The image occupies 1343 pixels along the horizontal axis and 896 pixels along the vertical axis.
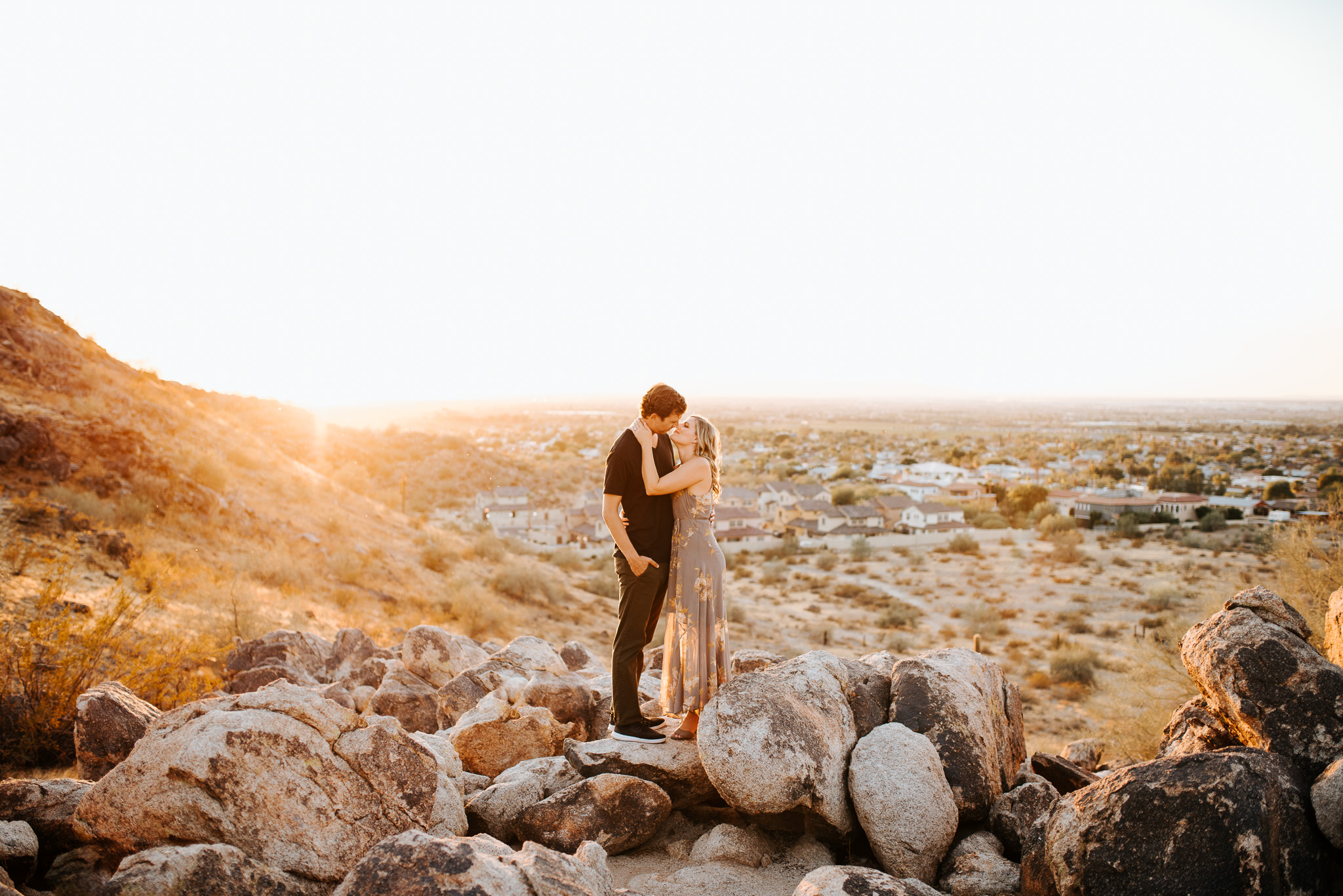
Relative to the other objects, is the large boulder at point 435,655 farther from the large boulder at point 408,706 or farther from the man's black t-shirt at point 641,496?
the man's black t-shirt at point 641,496

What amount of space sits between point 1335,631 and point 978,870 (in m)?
2.98

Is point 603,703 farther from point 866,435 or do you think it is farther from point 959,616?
point 866,435

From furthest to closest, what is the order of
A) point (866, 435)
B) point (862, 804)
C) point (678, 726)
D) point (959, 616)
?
1. point (866, 435)
2. point (959, 616)
3. point (678, 726)
4. point (862, 804)

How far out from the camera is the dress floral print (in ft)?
15.5

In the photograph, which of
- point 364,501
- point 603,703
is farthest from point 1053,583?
point 603,703

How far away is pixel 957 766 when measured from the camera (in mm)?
4535

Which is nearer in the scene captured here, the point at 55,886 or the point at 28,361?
the point at 55,886

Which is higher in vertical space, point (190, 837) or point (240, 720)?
point (240, 720)

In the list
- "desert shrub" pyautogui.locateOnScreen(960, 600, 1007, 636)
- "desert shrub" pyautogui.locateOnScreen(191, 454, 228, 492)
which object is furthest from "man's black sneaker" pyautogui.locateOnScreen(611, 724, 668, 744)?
"desert shrub" pyautogui.locateOnScreen(960, 600, 1007, 636)

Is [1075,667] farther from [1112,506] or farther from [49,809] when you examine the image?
[1112,506]

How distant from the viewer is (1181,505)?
4441cm

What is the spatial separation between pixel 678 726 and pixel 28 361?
16574 mm

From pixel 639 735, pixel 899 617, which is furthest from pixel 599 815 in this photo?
pixel 899 617

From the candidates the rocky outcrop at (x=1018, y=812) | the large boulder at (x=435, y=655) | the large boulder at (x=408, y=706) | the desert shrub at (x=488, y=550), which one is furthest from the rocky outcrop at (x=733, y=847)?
the desert shrub at (x=488, y=550)
